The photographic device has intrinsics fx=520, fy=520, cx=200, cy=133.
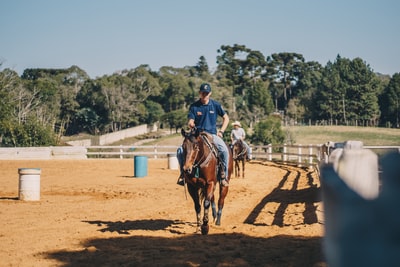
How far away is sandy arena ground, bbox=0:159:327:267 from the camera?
7164mm

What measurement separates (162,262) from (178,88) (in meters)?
106

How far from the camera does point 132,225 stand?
10445 millimetres

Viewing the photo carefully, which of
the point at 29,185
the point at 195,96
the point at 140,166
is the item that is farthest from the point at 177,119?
the point at 29,185

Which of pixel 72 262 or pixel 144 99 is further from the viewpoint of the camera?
pixel 144 99

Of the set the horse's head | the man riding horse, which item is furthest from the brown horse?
the horse's head

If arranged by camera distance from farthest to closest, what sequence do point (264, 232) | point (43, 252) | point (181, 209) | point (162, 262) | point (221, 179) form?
point (181, 209) < point (221, 179) < point (264, 232) < point (43, 252) < point (162, 262)

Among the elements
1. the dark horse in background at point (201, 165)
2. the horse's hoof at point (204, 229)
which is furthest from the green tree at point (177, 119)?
the horse's hoof at point (204, 229)

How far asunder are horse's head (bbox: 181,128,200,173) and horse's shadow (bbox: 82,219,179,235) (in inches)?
64.8

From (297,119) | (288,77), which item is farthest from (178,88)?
(288,77)

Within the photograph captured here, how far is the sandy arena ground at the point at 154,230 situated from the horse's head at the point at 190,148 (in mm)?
1245

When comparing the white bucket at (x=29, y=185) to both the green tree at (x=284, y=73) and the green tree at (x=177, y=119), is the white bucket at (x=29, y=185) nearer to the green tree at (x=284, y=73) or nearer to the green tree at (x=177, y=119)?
the green tree at (x=177, y=119)

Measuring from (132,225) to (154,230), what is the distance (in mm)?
852

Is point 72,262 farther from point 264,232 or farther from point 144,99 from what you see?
point 144,99

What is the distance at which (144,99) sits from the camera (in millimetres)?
106562
